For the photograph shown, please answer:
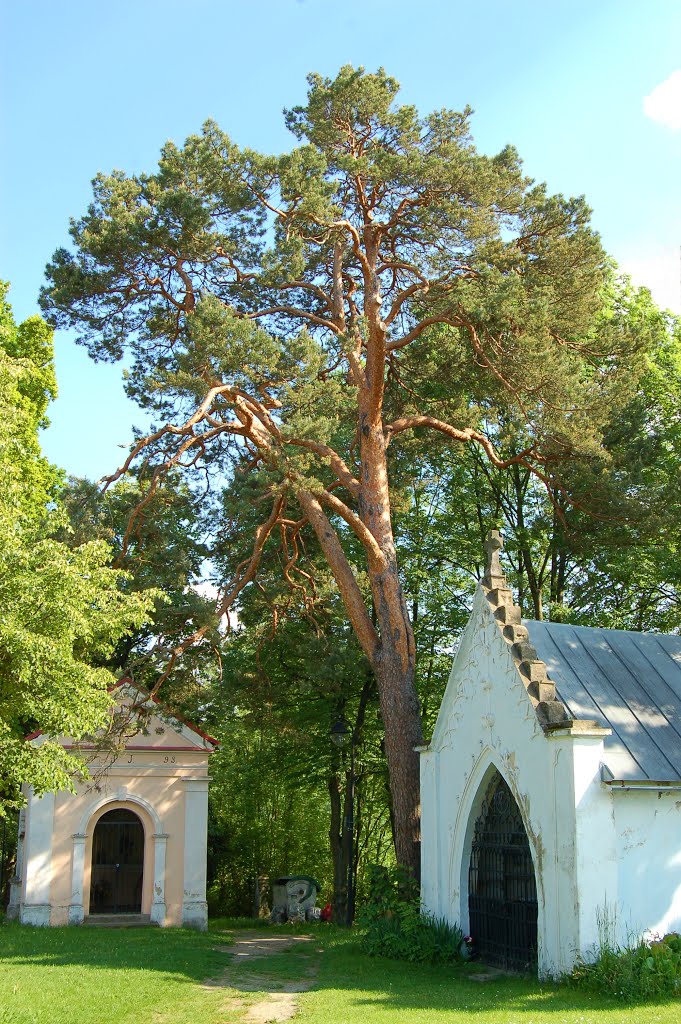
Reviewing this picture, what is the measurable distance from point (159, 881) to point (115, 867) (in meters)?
2.71

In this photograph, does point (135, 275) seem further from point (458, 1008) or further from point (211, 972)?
point (458, 1008)

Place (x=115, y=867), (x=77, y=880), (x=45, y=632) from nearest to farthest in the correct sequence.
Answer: (x=45, y=632) < (x=77, y=880) < (x=115, y=867)

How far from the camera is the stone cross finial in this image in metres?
13.3

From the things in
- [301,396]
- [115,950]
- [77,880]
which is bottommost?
[115,950]

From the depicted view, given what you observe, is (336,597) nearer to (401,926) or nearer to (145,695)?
(145,695)

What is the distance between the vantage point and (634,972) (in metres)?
10.1

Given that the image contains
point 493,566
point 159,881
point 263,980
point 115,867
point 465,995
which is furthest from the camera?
point 115,867

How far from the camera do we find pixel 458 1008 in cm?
975

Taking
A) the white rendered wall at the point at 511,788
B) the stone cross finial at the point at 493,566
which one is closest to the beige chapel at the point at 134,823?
the white rendered wall at the point at 511,788

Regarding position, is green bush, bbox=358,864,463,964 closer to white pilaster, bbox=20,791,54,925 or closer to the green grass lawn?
the green grass lawn

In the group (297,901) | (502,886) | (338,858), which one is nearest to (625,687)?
(502,886)

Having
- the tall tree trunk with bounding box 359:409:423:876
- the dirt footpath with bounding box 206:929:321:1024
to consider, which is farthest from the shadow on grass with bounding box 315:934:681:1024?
the tall tree trunk with bounding box 359:409:423:876

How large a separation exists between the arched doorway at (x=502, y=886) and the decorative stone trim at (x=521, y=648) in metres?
1.66

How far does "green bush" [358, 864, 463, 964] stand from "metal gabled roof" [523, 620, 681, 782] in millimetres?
3642
